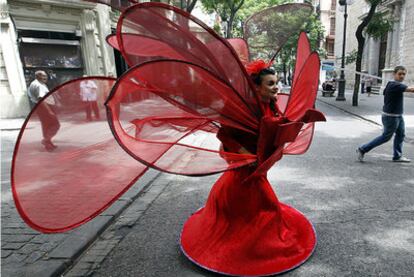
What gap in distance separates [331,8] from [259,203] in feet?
210

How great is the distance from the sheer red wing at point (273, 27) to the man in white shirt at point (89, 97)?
61.4 inches

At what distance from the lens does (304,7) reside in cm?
280

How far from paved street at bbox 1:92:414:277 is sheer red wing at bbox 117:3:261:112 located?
5.63 feet

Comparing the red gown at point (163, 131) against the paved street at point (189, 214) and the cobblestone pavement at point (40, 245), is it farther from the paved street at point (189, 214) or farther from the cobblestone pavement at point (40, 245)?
the cobblestone pavement at point (40, 245)

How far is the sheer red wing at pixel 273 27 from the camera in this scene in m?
2.81

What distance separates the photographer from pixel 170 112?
2.20 m

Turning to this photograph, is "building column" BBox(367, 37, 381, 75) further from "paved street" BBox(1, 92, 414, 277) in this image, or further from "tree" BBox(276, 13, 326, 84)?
"paved street" BBox(1, 92, 414, 277)

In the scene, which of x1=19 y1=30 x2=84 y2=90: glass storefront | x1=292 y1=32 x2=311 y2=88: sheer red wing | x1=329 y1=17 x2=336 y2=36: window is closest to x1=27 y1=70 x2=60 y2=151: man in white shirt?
x1=292 y1=32 x2=311 y2=88: sheer red wing

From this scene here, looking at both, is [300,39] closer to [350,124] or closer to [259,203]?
[259,203]

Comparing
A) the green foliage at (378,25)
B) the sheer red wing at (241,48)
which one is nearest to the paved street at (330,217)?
the sheer red wing at (241,48)

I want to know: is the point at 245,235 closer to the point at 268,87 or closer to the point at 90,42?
the point at 268,87

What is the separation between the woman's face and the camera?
2.39 metres

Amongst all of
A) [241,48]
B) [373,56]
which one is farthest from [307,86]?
[373,56]

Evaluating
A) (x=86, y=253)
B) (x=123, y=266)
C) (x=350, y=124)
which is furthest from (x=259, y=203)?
(x=350, y=124)
